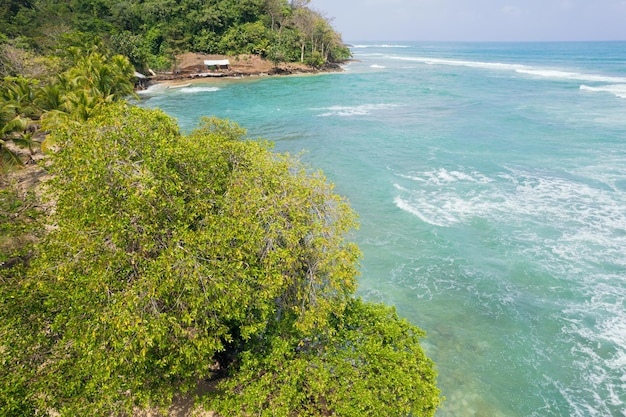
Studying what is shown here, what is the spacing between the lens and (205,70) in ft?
217

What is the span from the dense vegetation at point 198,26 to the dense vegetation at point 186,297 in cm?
5579

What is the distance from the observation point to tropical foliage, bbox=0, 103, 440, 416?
7.14m

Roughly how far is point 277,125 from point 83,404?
101ft

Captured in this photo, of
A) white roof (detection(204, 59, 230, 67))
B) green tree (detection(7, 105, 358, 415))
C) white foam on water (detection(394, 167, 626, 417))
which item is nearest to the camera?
green tree (detection(7, 105, 358, 415))

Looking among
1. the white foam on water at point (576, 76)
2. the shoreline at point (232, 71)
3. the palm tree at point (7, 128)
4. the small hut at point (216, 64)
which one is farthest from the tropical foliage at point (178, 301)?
the white foam on water at point (576, 76)

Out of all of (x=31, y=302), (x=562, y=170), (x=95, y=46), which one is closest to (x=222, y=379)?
(x=31, y=302)

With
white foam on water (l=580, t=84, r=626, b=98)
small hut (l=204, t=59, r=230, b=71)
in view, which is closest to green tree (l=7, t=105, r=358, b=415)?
white foam on water (l=580, t=84, r=626, b=98)

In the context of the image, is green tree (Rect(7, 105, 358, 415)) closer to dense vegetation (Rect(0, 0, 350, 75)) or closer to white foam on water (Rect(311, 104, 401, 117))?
white foam on water (Rect(311, 104, 401, 117))

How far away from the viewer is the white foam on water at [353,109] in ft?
131

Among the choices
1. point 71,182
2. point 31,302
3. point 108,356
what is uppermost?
point 71,182

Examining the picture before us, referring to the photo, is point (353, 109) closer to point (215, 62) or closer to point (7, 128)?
point (7, 128)

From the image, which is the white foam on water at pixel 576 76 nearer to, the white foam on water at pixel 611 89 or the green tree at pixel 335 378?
the white foam on water at pixel 611 89

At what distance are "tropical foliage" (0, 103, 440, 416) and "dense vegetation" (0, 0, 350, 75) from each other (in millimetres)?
56194

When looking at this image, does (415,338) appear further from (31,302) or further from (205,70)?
(205,70)
